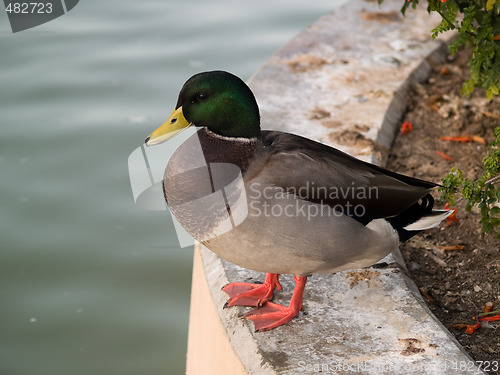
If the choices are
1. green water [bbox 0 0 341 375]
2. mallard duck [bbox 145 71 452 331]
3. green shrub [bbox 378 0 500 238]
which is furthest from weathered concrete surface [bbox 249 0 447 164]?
green water [bbox 0 0 341 375]

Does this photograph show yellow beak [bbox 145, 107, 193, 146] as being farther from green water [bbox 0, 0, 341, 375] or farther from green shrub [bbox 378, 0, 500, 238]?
green water [bbox 0, 0, 341, 375]

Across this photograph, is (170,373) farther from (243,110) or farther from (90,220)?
(243,110)

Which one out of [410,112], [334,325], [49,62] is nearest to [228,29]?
[49,62]

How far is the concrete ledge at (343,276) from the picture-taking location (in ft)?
8.25

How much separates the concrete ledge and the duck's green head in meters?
0.77

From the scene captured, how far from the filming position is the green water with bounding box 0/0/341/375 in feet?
14.2

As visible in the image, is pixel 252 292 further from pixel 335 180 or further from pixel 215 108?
pixel 215 108

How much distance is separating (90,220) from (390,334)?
3.04 metres

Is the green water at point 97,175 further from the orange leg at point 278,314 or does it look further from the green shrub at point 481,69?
the green shrub at point 481,69

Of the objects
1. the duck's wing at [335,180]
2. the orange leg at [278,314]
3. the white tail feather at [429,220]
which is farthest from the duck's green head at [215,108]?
the white tail feather at [429,220]

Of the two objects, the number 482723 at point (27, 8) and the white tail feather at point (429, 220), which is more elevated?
the number 482723 at point (27, 8)

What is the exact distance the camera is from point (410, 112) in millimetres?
4324

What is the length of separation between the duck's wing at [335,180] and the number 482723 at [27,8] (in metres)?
4.91

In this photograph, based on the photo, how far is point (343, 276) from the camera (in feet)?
9.87
